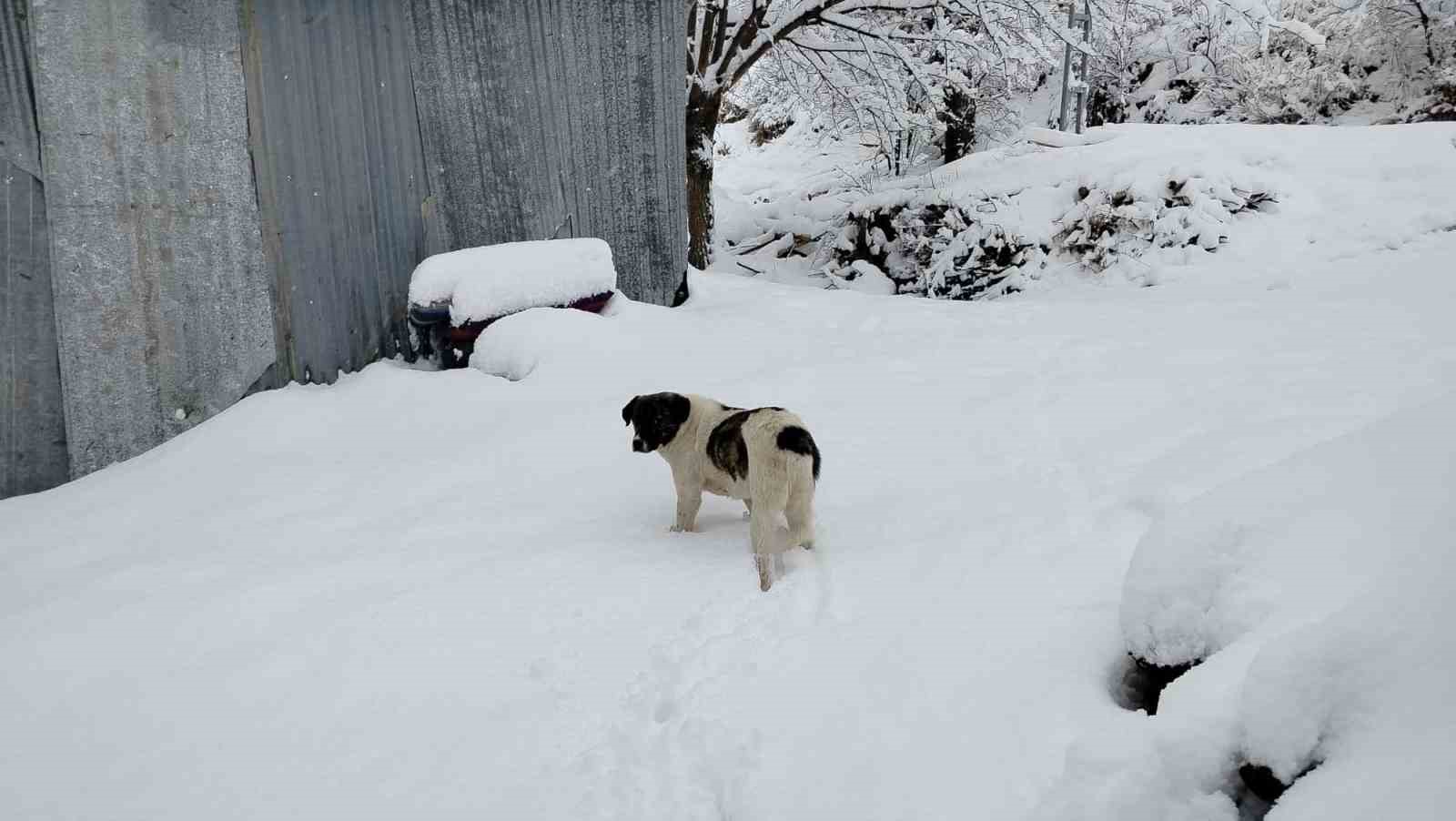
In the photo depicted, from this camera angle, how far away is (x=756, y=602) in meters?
3.36

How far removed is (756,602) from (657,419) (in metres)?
1.03

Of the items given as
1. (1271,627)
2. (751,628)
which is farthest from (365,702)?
(1271,627)

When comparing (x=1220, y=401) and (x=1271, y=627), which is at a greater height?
(x=1271, y=627)

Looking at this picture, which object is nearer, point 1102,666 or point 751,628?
point 1102,666

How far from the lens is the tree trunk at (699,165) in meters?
10.5

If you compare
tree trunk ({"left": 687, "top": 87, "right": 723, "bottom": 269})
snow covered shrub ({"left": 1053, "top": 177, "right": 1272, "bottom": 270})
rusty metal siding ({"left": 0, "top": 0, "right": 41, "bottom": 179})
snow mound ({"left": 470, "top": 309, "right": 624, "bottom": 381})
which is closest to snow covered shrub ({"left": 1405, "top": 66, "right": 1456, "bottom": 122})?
snow covered shrub ({"left": 1053, "top": 177, "right": 1272, "bottom": 270})

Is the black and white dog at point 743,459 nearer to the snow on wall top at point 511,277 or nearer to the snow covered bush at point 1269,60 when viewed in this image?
the snow on wall top at point 511,277

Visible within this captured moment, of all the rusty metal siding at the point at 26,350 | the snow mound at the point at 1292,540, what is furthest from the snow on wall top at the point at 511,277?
the snow mound at the point at 1292,540

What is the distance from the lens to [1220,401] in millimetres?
5012

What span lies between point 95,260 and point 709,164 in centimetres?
694

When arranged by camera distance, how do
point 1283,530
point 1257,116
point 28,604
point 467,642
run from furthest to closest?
point 1257,116
point 28,604
point 467,642
point 1283,530

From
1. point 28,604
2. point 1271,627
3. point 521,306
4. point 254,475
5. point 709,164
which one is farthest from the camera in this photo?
point 709,164

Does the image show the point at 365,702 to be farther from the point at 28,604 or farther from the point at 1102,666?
the point at 1102,666

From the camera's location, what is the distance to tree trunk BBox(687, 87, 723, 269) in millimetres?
10523
